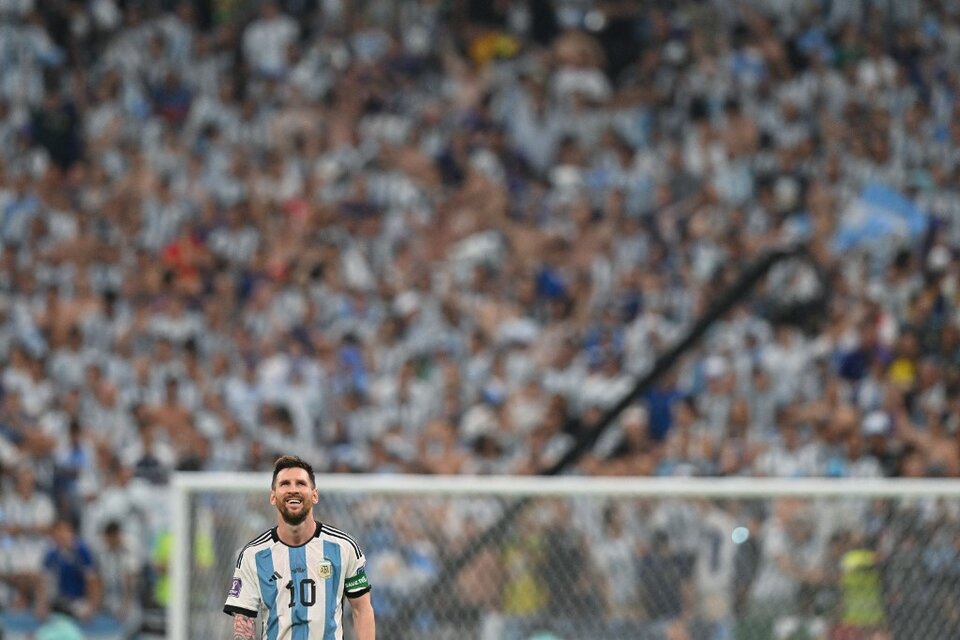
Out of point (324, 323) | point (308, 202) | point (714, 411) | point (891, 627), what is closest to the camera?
point (891, 627)

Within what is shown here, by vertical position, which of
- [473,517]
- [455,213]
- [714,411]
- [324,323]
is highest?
[455,213]

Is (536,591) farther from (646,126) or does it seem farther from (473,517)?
(646,126)

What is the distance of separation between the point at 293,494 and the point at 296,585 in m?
0.36

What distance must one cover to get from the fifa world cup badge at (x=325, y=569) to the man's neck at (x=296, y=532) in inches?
3.8

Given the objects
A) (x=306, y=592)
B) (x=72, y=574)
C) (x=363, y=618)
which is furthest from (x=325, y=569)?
(x=72, y=574)

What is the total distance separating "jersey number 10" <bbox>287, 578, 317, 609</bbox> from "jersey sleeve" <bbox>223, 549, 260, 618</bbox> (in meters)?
0.12

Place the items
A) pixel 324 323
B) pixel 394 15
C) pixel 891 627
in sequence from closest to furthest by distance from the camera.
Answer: pixel 891 627 → pixel 324 323 → pixel 394 15

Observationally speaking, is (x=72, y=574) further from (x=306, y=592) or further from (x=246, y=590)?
(x=306, y=592)

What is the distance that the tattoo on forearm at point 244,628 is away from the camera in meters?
6.45

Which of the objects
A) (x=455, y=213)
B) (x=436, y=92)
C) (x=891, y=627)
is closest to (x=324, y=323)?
(x=455, y=213)

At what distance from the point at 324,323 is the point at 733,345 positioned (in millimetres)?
3376

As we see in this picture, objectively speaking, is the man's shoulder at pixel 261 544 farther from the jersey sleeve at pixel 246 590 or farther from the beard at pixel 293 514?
the beard at pixel 293 514

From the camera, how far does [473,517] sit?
9.85m

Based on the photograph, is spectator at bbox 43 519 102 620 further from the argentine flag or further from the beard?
the beard
